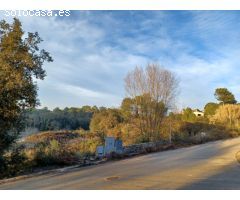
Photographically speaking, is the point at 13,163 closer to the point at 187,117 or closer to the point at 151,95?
the point at 151,95

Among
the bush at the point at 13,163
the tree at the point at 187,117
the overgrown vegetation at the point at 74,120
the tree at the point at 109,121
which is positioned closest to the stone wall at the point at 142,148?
the overgrown vegetation at the point at 74,120

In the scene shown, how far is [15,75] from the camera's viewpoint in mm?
12344

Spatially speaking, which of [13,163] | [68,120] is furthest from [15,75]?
[68,120]

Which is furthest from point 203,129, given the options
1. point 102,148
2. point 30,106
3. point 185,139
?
point 30,106

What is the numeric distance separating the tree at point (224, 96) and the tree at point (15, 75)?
54.7m

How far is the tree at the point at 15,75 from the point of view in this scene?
40.6 feet

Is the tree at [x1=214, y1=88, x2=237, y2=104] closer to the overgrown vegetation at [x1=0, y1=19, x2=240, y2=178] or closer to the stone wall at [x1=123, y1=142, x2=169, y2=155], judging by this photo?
the overgrown vegetation at [x1=0, y1=19, x2=240, y2=178]

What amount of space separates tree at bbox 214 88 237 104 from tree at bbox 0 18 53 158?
54667 millimetres

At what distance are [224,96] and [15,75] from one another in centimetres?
5618

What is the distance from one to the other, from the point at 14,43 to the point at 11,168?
13.9 feet

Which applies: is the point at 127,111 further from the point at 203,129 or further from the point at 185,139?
the point at 203,129

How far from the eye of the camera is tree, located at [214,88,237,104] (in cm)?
6412

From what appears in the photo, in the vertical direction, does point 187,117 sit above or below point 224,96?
below

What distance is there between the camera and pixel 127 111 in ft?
97.2
